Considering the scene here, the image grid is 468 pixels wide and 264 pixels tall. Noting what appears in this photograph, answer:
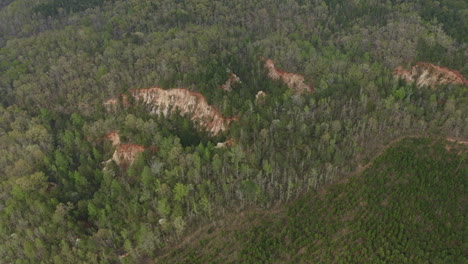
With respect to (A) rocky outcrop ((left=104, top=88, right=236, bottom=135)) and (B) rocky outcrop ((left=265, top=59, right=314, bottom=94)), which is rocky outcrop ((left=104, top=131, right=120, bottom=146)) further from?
(B) rocky outcrop ((left=265, top=59, right=314, bottom=94))

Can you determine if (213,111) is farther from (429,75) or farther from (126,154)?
(429,75)

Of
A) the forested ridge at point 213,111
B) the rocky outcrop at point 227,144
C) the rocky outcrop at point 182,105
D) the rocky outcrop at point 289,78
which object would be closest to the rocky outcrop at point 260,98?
the forested ridge at point 213,111

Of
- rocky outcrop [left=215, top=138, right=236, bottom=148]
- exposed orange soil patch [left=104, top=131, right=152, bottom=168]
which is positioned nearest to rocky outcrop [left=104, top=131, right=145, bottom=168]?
exposed orange soil patch [left=104, top=131, right=152, bottom=168]

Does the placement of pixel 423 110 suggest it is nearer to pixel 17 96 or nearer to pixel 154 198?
pixel 154 198

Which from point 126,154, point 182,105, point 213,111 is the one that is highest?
point 213,111

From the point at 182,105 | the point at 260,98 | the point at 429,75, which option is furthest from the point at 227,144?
the point at 429,75

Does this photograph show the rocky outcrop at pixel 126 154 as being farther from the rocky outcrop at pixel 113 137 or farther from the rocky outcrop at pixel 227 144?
the rocky outcrop at pixel 227 144

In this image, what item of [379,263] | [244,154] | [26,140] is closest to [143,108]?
[26,140]
